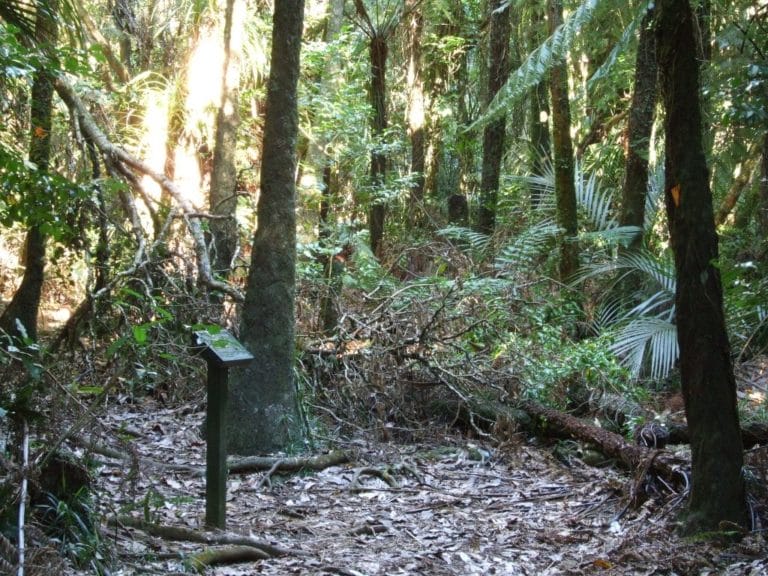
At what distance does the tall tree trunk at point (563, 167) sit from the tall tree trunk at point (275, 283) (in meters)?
6.05

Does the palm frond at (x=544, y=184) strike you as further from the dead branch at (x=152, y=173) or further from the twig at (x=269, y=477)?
the twig at (x=269, y=477)

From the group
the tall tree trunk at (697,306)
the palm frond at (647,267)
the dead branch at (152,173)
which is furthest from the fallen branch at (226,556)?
the palm frond at (647,267)

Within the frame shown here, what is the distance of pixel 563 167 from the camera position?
12141mm

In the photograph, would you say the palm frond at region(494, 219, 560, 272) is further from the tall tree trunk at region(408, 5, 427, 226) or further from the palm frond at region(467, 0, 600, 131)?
the tall tree trunk at region(408, 5, 427, 226)

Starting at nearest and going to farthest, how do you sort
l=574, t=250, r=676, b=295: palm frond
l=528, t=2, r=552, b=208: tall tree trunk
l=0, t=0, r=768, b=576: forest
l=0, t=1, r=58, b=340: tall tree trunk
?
l=0, t=0, r=768, b=576: forest < l=0, t=1, r=58, b=340: tall tree trunk < l=574, t=250, r=676, b=295: palm frond < l=528, t=2, r=552, b=208: tall tree trunk

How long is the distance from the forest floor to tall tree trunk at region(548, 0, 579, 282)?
492 cm

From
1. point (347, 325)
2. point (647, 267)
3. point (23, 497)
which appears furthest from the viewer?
point (647, 267)

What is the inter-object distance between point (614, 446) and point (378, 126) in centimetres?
967

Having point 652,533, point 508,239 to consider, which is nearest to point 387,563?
point 652,533

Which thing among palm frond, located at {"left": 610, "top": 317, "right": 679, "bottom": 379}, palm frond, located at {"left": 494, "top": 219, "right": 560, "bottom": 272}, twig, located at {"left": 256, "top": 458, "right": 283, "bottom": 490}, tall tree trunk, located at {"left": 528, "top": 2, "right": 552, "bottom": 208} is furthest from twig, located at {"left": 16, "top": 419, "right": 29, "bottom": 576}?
tall tree trunk, located at {"left": 528, "top": 2, "right": 552, "bottom": 208}

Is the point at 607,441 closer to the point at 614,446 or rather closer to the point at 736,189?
the point at 614,446

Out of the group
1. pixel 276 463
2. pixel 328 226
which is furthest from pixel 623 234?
pixel 276 463

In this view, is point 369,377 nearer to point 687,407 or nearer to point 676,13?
point 687,407

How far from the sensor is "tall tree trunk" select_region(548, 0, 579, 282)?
12016 millimetres
